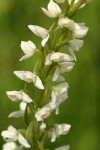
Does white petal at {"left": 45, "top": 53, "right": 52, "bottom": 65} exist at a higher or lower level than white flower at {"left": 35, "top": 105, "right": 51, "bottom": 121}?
higher

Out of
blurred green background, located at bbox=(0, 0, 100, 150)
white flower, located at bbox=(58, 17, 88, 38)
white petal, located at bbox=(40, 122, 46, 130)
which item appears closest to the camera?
white flower, located at bbox=(58, 17, 88, 38)

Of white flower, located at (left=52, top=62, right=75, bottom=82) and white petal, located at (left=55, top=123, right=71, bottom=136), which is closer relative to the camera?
white flower, located at (left=52, top=62, right=75, bottom=82)

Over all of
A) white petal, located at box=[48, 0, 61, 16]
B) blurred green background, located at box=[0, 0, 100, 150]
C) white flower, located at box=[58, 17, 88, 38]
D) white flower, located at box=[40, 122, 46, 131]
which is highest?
blurred green background, located at box=[0, 0, 100, 150]

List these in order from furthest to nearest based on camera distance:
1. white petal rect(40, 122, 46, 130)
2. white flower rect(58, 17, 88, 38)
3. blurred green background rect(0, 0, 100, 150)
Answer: blurred green background rect(0, 0, 100, 150)
white petal rect(40, 122, 46, 130)
white flower rect(58, 17, 88, 38)

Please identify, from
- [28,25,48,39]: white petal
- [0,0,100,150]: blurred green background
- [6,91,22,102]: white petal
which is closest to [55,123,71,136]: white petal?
[6,91,22,102]: white petal

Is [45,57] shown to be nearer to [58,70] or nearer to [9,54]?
[58,70]

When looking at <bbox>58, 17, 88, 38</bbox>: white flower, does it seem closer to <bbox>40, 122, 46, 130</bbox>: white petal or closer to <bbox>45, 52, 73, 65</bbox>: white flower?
<bbox>45, 52, 73, 65</bbox>: white flower

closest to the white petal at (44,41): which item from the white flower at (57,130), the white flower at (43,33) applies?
the white flower at (43,33)

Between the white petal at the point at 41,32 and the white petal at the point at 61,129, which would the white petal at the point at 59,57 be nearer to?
the white petal at the point at 41,32
